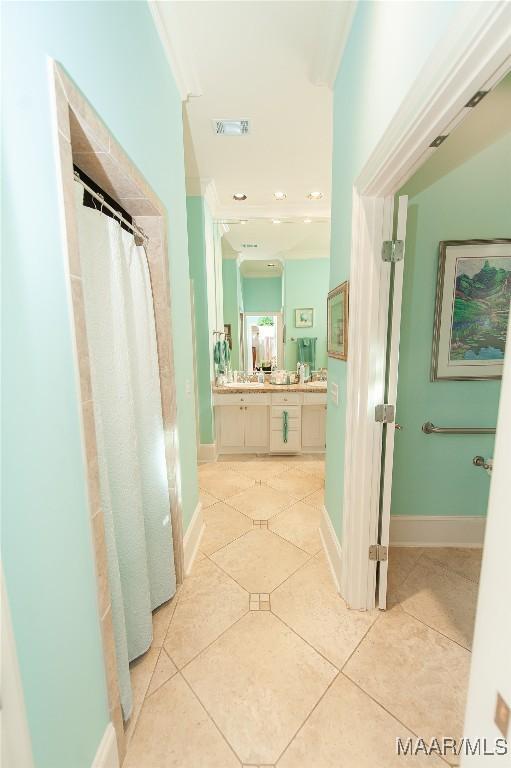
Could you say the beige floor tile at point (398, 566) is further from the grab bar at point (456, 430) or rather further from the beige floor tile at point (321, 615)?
the grab bar at point (456, 430)

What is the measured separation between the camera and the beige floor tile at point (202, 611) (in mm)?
1476

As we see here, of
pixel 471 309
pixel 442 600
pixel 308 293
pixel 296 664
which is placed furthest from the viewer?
pixel 308 293

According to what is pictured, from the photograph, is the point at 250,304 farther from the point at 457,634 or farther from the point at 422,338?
the point at 457,634

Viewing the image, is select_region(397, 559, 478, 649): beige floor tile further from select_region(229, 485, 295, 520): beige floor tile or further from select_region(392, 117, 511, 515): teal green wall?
select_region(229, 485, 295, 520): beige floor tile

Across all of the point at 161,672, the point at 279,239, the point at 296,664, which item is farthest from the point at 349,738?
the point at 279,239

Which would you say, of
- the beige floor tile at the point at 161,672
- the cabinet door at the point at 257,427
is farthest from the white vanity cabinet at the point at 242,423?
the beige floor tile at the point at 161,672

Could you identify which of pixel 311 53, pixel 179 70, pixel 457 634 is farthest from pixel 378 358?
pixel 179 70

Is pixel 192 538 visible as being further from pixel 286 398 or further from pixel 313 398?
pixel 313 398

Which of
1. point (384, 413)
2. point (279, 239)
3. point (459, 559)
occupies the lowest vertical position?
point (459, 559)

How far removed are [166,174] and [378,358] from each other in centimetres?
152

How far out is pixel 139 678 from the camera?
52.7 inches

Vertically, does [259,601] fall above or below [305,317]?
below

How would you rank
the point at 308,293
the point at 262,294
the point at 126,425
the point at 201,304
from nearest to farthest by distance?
the point at 126,425 < the point at 201,304 < the point at 308,293 < the point at 262,294

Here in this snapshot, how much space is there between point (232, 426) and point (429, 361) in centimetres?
236
